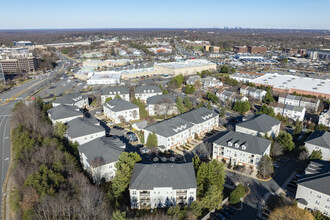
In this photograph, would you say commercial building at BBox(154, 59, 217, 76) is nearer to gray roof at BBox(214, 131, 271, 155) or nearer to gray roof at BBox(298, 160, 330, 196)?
gray roof at BBox(214, 131, 271, 155)

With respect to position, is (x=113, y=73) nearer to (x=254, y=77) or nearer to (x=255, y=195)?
(x=254, y=77)

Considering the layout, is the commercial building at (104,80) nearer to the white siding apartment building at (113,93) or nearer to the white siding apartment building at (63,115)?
the white siding apartment building at (113,93)

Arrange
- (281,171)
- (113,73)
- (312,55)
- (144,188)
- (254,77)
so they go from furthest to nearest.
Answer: (312,55), (113,73), (254,77), (281,171), (144,188)

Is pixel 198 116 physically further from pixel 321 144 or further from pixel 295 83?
pixel 295 83

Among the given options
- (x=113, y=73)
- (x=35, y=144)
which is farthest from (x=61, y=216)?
(x=113, y=73)

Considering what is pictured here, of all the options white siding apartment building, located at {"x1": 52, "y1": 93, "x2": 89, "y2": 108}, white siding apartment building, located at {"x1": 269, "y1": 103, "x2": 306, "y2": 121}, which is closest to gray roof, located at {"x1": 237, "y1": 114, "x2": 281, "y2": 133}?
white siding apartment building, located at {"x1": 269, "y1": 103, "x2": 306, "y2": 121}

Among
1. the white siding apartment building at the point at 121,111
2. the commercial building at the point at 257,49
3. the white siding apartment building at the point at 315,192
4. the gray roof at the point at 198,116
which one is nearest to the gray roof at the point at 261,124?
the gray roof at the point at 198,116

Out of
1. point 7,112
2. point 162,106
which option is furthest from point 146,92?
point 7,112
